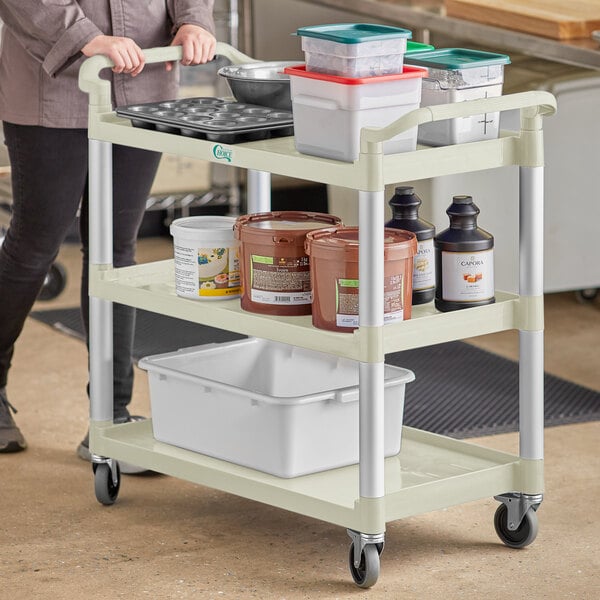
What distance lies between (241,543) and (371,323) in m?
0.52

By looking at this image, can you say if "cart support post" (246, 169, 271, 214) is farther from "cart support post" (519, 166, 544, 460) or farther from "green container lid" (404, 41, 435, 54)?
"cart support post" (519, 166, 544, 460)

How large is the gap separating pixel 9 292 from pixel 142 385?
1.97 ft

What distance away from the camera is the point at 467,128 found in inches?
83.8

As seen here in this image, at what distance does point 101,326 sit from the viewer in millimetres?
2426

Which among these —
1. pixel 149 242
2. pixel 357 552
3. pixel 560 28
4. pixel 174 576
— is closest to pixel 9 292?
pixel 174 576

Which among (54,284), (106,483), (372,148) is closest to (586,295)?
(54,284)

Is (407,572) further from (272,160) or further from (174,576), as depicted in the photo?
(272,160)

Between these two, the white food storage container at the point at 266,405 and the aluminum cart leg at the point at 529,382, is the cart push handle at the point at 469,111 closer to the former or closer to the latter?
the aluminum cart leg at the point at 529,382

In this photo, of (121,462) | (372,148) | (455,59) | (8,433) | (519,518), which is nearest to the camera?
(372,148)

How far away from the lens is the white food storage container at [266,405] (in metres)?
2.23

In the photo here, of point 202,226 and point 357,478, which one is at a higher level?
point 202,226

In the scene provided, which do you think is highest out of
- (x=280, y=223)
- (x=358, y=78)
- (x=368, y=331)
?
(x=358, y=78)

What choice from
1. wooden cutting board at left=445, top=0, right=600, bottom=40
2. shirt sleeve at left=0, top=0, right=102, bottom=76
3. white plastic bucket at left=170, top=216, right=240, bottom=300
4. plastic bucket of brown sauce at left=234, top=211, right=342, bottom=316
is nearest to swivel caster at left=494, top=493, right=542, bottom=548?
plastic bucket of brown sauce at left=234, top=211, right=342, bottom=316

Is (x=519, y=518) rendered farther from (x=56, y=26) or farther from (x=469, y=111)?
(x=56, y=26)
